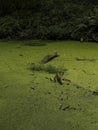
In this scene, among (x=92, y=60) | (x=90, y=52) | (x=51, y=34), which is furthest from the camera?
(x=51, y=34)

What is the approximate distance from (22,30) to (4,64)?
2061 millimetres

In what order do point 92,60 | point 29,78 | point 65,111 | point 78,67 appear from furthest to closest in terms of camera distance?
1. point 92,60
2. point 78,67
3. point 29,78
4. point 65,111

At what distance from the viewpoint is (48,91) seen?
12.7 ft

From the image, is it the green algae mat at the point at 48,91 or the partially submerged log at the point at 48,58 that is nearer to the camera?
the green algae mat at the point at 48,91

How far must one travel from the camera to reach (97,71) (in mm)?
4496

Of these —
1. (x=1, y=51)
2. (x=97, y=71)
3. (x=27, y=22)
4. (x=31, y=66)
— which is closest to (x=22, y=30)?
(x=27, y=22)

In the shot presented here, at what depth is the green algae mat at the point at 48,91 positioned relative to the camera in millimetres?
3221

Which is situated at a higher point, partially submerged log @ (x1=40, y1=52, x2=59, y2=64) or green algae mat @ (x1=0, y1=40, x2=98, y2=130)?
green algae mat @ (x1=0, y1=40, x2=98, y2=130)

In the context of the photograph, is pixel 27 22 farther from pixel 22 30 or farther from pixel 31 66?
pixel 31 66

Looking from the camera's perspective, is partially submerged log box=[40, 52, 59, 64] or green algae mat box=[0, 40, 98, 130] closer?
green algae mat box=[0, 40, 98, 130]

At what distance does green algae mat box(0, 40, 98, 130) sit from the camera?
10.6ft

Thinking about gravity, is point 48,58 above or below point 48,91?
below

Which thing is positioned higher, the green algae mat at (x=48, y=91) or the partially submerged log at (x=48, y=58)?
the green algae mat at (x=48, y=91)

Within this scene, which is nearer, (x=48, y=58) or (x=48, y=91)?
(x=48, y=91)
